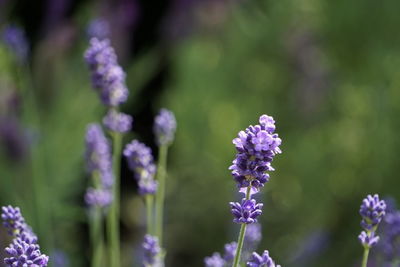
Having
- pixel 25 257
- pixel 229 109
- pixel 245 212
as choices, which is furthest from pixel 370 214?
pixel 229 109

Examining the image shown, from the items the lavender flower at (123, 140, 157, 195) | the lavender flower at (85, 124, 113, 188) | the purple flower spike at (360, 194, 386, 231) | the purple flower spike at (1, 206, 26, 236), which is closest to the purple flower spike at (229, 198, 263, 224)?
the purple flower spike at (360, 194, 386, 231)

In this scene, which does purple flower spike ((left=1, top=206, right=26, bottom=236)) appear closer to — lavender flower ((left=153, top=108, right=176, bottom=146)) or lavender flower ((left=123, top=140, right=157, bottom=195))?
lavender flower ((left=123, top=140, right=157, bottom=195))

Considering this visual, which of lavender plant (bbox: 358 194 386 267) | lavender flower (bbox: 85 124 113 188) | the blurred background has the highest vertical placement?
the blurred background

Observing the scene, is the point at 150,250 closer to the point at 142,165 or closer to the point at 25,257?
the point at 142,165

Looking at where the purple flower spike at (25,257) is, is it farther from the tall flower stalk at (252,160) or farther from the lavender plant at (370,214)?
the lavender plant at (370,214)

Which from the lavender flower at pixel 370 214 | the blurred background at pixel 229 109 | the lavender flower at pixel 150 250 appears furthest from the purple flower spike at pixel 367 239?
the blurred background at pixel 229 109
